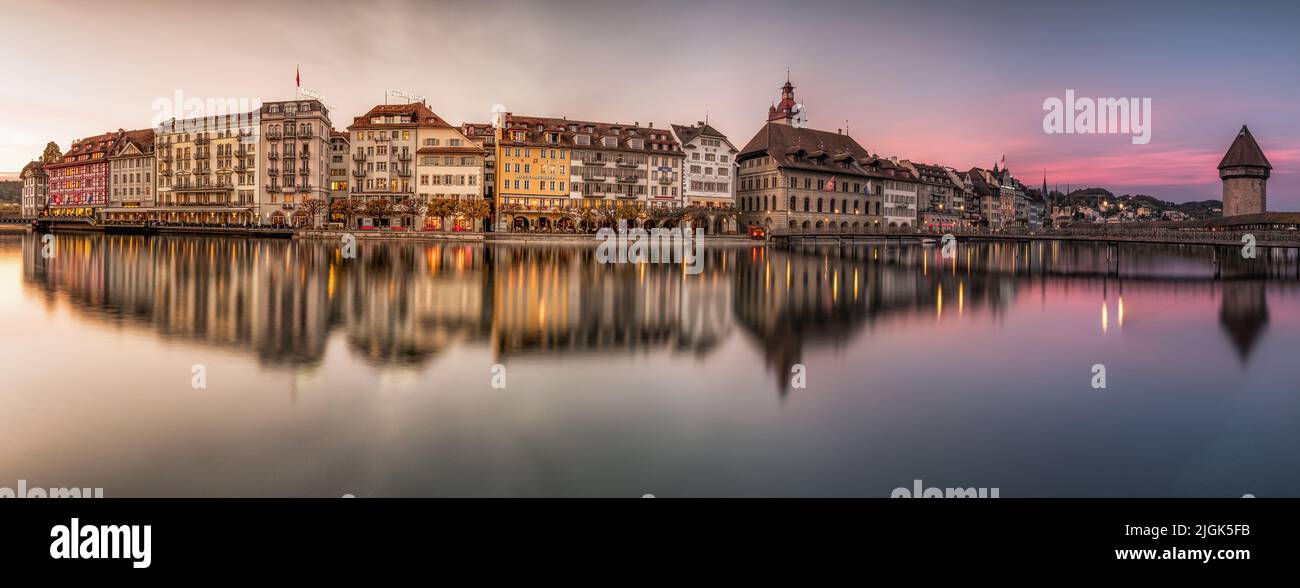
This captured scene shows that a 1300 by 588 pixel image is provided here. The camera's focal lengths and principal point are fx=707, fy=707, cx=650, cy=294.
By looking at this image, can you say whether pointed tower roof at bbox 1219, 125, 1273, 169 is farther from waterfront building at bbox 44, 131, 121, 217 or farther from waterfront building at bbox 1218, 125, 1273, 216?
waterfront building at bbox 44, 131, 121, 217

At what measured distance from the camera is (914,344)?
65.5 ft

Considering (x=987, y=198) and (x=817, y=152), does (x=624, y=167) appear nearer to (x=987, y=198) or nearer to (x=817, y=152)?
(x=817, y=152)

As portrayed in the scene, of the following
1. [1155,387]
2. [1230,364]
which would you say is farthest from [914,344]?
[1230,364]

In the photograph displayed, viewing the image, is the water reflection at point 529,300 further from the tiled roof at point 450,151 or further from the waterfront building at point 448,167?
the tiled roof at point 450,151

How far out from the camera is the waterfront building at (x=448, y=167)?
85750mm

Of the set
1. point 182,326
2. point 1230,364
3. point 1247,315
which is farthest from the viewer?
point 1247,315

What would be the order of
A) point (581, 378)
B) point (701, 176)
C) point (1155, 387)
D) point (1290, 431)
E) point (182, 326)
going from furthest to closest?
point (701, 176) < point (182, 326) < point (1155, 387) < point (581, 378) < point (1290, 431)

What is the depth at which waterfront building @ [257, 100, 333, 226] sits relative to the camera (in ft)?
288

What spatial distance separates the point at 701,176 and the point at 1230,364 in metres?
80.4

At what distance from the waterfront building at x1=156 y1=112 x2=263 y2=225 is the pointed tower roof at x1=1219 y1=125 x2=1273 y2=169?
140 meters

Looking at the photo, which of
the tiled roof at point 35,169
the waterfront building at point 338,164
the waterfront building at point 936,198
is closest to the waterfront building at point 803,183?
the waterfront building at point 936,198

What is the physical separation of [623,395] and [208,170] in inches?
4043

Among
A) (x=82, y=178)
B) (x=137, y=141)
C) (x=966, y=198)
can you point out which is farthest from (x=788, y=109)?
(x=82, y=178)
